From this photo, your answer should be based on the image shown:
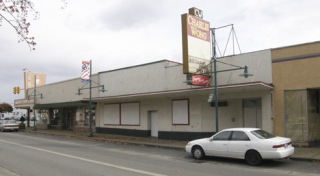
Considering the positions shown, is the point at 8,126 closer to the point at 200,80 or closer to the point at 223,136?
the point at 200,80

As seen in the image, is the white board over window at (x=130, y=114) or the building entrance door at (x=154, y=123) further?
the white board over window at (x=130, y=114)

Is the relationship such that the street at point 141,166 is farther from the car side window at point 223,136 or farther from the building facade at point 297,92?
the building facade at point 297,92

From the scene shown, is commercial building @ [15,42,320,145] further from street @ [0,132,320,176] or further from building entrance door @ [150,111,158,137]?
street @ [0,132,320,176]

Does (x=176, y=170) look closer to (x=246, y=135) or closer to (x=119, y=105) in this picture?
(x=246, y=135)

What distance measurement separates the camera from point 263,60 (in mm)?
18797

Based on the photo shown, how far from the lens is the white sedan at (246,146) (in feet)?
41.3

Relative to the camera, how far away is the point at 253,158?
512 inches

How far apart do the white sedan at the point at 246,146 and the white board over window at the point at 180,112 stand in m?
7.68

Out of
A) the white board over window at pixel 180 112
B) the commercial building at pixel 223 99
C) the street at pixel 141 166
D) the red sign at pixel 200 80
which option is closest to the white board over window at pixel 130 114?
the commercial building at pixel 223 99

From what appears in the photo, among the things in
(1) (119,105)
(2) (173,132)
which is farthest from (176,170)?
(1) (119,105)

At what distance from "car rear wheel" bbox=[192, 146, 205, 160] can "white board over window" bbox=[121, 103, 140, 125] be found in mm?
11982

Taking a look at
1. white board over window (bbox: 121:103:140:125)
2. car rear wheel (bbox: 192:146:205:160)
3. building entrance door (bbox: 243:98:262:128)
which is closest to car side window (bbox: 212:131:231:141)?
car rear wheel (bbox: 192:146:205:160)

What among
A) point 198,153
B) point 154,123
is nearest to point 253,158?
point 198,153

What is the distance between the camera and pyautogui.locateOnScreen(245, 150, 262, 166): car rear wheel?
12.8 m
